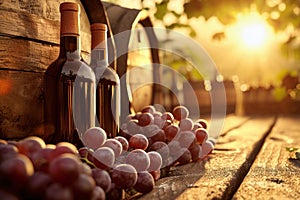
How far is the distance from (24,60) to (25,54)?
22 mm

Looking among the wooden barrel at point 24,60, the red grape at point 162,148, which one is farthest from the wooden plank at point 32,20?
the red grape at point 162,148

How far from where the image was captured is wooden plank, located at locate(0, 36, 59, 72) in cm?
126

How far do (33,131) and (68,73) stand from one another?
0.76 feet

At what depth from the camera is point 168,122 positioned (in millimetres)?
1594

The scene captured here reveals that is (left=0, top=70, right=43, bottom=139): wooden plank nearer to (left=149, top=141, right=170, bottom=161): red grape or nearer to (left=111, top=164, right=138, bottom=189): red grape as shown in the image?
(left=149, top=141, right=170, bottom=161): red grape

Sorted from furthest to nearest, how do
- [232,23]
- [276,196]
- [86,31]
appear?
[232,23] < [86,31] < [276,196]

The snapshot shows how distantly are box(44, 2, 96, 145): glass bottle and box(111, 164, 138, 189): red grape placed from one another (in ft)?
1.30

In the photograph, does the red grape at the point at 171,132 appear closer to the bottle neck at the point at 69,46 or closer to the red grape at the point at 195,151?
the red grape at the point at 195,151

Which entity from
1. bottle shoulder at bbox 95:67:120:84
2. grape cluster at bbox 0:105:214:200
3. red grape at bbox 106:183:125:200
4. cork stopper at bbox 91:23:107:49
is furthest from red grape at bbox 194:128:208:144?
red grape at bbox 106:183:125:200

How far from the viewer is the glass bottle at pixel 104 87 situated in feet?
4.97

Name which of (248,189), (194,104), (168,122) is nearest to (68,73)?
(168,122)

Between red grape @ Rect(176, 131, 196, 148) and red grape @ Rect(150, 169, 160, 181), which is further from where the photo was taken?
red grape @ Rect(176, 131, 196, 148)

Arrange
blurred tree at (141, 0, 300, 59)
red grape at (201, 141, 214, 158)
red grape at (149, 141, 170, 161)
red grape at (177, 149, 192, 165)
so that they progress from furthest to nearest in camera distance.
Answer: blurred tree at (141, 0, 300, 59) < red grape at (201, 141, 214, 158) < red grape at (177, 149, 192, 165) < red grape at (149, 141, 170, 161)

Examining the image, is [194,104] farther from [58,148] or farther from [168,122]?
[58,148]
